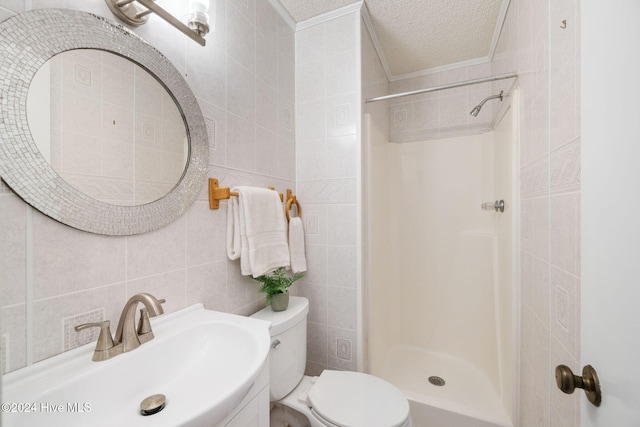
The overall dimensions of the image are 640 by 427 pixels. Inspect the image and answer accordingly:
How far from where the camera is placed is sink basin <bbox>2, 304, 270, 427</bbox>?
0.59 metres

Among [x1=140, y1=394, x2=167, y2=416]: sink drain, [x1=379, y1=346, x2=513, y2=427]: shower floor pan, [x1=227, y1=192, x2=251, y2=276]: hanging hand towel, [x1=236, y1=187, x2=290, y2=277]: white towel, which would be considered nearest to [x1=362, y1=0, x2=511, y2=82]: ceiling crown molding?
[x1=236, y1=187, x2=290, y2=277]: white towel

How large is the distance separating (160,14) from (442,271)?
225 centimetres

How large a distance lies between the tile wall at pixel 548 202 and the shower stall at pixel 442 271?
0.28m

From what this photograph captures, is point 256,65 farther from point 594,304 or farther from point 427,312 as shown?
point 427,312

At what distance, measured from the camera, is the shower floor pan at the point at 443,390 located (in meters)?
1.49

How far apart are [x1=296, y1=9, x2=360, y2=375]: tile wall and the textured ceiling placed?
0.50ft

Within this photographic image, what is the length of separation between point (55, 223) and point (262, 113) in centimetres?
97

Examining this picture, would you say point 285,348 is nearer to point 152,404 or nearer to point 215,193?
point 152,404

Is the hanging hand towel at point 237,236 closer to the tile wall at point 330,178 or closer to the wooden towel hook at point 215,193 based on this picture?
the wooden towel hook at point 215,193

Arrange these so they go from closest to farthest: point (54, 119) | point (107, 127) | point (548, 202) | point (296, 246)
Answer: point (54, 119) → point (107, 127) → point (548, 202) → point (296, 246)

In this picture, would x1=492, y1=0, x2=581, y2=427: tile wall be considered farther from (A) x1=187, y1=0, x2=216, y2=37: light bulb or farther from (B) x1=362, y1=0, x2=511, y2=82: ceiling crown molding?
(A) x1=187, y1=0, x2=216, y2=37: light bulb

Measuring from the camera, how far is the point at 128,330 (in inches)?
30.4

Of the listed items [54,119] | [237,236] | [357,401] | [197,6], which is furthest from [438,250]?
[54,119]

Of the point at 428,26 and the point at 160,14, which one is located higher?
the point at 428,26
